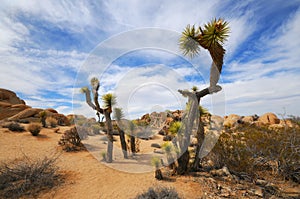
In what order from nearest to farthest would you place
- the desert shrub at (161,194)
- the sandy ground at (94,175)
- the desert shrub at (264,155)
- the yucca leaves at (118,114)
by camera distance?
the desert shrub at (161,194) → the sandy ground at (94,175) → the desert shrub at (264,155) → the yucca leaves at (118,114)

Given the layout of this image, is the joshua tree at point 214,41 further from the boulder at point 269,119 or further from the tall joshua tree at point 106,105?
the boulder at point 269,119

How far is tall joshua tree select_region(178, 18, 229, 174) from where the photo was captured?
5.40 metres

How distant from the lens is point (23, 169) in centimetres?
539

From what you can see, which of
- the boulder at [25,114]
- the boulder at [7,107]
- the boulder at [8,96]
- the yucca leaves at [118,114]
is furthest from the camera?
the boulder at [8,96]

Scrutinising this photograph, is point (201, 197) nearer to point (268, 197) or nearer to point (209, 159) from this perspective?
point (268, 197)

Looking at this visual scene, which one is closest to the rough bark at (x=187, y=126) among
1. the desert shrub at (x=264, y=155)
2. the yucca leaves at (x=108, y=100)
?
the desert shrub at (x=264, y=155)

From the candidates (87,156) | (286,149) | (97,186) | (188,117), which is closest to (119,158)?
(87,156)

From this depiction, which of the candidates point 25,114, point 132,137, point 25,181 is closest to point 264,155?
point 132,137

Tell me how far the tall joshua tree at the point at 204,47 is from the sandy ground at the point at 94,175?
4.94ft

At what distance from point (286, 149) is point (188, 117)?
3.65 m

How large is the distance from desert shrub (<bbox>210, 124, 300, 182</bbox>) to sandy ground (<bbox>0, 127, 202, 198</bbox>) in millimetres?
1891

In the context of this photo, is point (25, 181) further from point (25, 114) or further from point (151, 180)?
point (25, 114)

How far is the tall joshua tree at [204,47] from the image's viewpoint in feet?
17.7

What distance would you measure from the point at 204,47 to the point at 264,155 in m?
4.78
